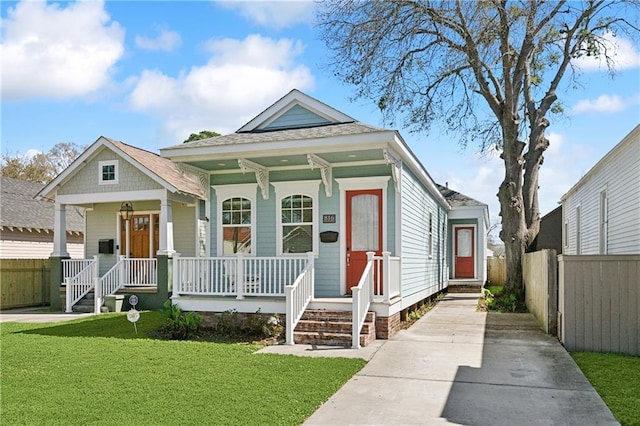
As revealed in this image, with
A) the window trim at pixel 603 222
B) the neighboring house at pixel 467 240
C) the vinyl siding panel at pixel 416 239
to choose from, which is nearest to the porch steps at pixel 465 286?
the neighboring house at pixel 467 240

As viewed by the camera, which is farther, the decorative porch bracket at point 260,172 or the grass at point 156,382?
the decorative porch bracket at point 260,172

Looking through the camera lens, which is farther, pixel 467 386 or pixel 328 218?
pixel 328 218

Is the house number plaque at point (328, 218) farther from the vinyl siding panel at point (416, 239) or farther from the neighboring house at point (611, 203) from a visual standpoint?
the neighboring house at point (611, 203)

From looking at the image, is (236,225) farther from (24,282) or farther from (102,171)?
(24,282)

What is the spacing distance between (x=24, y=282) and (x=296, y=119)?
10778 millimetres

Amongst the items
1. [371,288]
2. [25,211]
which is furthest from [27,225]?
[371,288]

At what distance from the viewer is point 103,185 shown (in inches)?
603

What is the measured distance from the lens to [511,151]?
56.4ft

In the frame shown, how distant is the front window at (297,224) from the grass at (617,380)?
223 inches

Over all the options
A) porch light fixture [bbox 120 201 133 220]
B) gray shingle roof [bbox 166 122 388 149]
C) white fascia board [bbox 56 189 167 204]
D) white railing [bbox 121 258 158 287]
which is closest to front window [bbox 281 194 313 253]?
gray shingle roof [bbox 166 122 388 149]

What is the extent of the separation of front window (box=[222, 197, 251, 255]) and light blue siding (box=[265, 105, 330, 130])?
206 cm

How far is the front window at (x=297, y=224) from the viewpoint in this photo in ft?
37.8

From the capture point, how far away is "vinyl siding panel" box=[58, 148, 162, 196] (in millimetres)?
14977

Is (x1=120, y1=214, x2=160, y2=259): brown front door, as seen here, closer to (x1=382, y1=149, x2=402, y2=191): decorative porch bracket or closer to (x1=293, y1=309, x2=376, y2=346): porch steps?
(x1=293, y1=309, x2=376, y2=346): porch steps
